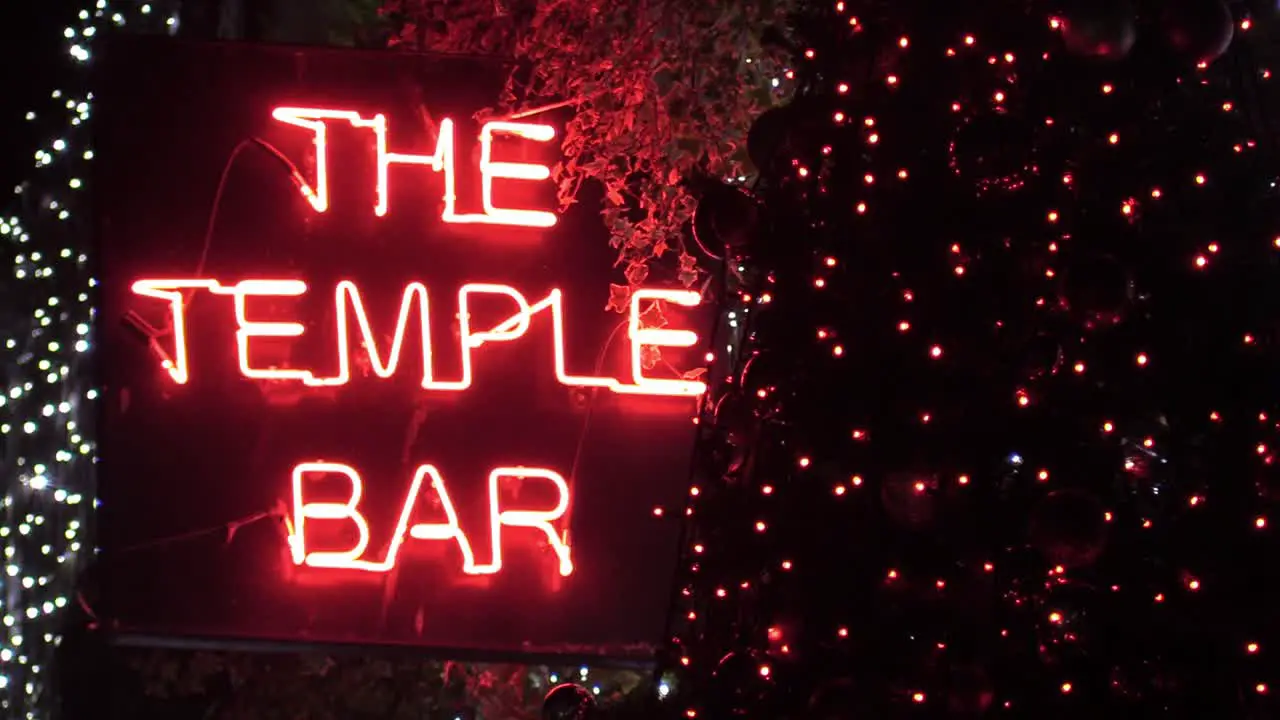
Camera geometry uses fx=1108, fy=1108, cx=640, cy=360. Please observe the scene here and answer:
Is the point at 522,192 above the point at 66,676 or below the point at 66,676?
above

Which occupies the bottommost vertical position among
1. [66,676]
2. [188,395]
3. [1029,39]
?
[66,676]

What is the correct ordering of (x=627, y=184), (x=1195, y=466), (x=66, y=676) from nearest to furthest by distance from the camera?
(x=1195, y=466) < (x=627, y=184) < (x=66, y=676)

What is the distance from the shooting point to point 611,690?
15.1 ft

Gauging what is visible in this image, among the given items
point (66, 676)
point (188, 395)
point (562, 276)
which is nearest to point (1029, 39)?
point (562, 276)

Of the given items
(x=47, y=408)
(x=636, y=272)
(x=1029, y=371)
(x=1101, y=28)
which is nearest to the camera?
(x=1101, y=28)

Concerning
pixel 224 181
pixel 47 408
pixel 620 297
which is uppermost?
pixel 224 181

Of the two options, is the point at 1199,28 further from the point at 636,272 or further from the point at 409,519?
the point at 409,519

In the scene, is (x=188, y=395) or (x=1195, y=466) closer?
(x=1195, y=466)

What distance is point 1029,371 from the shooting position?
8.52 feet

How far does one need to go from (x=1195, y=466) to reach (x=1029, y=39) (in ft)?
3.57

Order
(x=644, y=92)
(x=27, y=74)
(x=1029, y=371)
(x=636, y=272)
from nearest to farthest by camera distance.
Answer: (x=1029, y=371)
(x=644, y=92)
(x=636, y=272)
(x=27, y=74)

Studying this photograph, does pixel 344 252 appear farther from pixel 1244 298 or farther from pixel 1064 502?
pixel 1244 298

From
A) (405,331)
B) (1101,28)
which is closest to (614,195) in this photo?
(405,331)

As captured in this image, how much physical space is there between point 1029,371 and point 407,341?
209 cm
